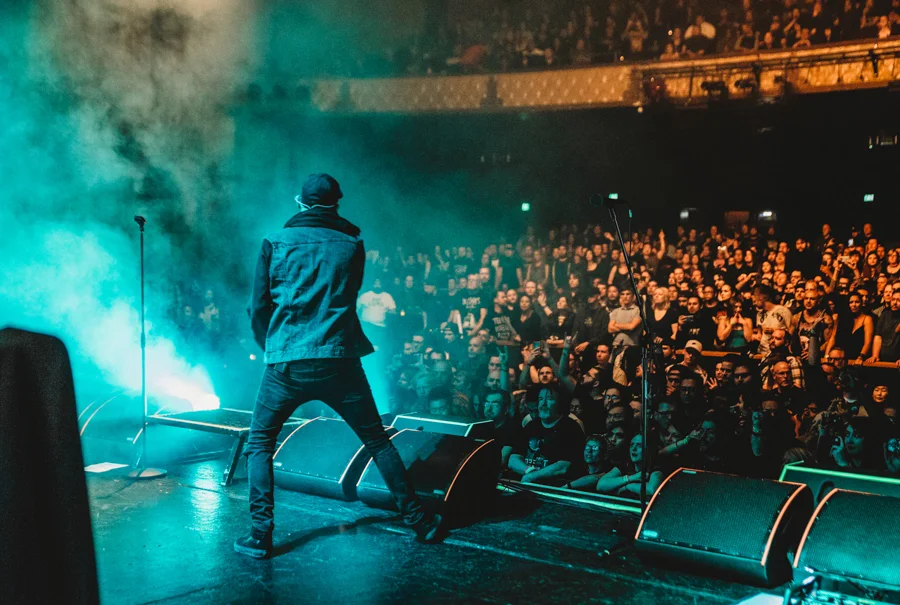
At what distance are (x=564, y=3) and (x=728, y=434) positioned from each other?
463 centimetres

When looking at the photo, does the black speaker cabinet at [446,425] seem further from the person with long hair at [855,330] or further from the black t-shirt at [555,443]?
the person with long hair at [855,330]

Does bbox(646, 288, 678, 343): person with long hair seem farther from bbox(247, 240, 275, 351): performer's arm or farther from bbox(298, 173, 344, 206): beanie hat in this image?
bbox(247, 240, 275, 351): performer's arm

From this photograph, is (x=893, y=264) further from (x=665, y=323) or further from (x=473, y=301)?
(x=473, y=301)

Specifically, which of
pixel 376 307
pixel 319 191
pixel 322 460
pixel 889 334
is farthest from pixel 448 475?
pixel 376 307

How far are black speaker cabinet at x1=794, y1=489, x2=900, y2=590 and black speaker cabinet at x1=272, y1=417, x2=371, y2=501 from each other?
236cm

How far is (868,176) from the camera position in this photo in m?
6.36

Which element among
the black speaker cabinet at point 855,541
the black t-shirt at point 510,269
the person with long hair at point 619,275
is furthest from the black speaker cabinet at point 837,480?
the black t-shirt at point 510,269

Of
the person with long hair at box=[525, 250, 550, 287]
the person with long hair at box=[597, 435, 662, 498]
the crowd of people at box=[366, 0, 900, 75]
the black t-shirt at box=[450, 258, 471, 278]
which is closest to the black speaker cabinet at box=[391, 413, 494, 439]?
the person with long hair at box=[597, 435, 662, 498]

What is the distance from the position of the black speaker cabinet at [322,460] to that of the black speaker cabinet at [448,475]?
124mm

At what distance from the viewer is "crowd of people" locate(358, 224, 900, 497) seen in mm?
5105

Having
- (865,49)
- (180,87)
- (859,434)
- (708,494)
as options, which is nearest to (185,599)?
(708,494)

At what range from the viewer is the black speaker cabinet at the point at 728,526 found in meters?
3.18

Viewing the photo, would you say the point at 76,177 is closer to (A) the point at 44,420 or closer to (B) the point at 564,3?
(B) the point at 564,3

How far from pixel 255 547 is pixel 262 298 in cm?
110
